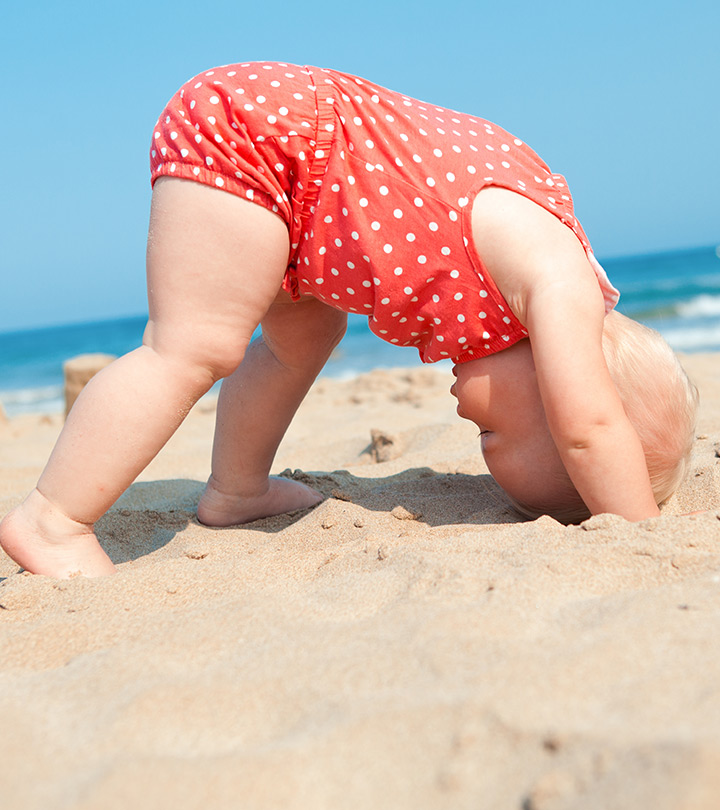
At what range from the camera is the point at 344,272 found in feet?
5.37

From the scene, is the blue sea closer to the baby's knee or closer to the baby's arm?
the baby's arm

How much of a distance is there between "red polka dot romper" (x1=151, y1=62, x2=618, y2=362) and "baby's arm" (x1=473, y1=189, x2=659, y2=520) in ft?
0.17

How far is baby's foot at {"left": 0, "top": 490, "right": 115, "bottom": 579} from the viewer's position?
1.53m

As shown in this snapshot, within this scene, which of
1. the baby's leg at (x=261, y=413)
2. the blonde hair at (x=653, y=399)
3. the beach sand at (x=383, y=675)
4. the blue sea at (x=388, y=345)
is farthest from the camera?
the blue sea at (x=388, y=345)

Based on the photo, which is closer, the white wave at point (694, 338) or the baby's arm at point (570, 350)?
the baby's arm at point (570, 350)

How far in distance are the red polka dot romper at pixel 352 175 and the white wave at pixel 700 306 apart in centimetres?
1122

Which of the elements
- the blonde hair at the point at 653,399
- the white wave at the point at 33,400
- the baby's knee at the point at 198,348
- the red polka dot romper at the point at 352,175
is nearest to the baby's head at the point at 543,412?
the blonde hair at the point at 653,399

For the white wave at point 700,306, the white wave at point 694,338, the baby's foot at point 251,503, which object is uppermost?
the baby's foot at point 251,503

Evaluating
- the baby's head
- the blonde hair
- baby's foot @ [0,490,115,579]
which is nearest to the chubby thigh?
baby's foot @ [0,490,115,579]

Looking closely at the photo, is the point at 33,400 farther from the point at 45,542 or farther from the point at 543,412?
the point at 543,412

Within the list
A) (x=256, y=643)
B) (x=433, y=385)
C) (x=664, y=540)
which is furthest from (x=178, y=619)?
(x=433, y=385)

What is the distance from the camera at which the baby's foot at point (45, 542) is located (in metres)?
1.53

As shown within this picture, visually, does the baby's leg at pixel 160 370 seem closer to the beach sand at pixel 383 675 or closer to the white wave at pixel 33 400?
the beach sand at pixel 383 675

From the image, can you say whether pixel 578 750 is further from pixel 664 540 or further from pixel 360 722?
pixel 664 540
